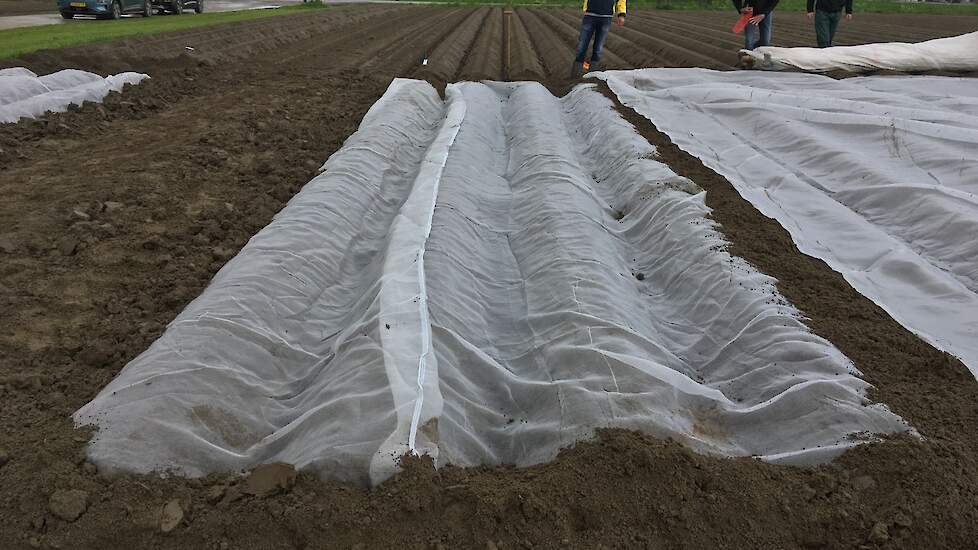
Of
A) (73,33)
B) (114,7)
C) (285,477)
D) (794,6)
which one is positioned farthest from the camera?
(794,6)

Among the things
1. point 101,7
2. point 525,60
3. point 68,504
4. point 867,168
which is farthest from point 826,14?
point 101,7

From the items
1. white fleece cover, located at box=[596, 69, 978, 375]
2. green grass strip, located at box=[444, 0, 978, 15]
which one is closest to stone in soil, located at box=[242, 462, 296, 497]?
white fleece cover, located at box=[596, 69, 978, 375]

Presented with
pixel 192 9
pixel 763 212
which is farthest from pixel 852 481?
pixel 192 9

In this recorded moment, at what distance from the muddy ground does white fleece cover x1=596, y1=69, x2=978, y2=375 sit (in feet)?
1.11

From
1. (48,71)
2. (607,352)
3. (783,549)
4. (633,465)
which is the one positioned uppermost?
(48,71)

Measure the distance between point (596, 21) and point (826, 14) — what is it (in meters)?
4.18

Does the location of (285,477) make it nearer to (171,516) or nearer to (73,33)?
(171,516)

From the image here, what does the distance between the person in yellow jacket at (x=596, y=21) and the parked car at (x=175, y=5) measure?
15.3 meters

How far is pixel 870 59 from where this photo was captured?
927 cm

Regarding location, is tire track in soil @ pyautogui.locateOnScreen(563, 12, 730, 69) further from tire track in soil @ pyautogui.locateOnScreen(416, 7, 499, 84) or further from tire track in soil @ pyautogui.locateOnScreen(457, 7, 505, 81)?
tire track in soil @ pyautogui.locateOnScreen(416, 7, 499, 84)

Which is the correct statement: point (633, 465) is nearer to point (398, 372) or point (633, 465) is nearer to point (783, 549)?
point (783, 549)

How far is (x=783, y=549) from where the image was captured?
196cm

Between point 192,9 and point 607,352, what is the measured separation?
23.3 metres

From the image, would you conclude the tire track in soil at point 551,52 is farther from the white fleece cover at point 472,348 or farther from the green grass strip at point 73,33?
the green grass strip at point 73,33
